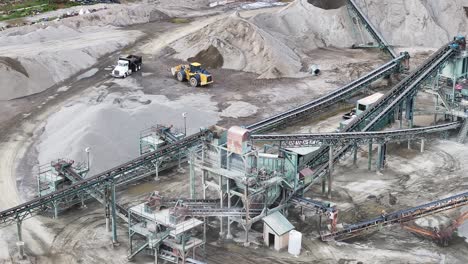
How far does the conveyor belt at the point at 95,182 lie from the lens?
131 feet

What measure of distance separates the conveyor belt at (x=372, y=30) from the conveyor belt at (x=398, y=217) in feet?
140

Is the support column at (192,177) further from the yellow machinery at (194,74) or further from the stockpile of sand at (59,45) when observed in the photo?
the stockpile of sand at (59,45)

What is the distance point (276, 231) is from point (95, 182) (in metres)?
11.4

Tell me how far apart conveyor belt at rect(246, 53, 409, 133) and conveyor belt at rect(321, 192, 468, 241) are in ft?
41.4

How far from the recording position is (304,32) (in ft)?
289

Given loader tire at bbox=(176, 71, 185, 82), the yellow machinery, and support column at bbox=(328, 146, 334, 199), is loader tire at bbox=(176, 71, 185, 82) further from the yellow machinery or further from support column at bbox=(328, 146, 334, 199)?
support column at bbox=(328, 146, 334, 199)

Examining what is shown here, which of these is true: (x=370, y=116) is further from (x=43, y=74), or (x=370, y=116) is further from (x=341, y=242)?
(x=43, y=74)

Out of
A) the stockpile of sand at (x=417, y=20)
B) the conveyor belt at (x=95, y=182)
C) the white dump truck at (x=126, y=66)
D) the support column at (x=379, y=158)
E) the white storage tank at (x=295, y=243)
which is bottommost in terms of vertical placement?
the white storage tank at (x=295, y=243)

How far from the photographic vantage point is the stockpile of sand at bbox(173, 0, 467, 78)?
7806 cm

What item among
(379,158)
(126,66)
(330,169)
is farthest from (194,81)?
(330,169)


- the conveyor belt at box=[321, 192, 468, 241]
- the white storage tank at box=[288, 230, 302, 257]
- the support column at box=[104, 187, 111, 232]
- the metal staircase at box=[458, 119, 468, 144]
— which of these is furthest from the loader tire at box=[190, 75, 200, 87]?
the white storage tank at box=[288, 230, 302, 257]

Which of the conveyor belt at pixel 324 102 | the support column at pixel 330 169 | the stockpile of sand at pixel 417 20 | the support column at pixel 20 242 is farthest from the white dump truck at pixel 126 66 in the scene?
the support column at pixel 20 242

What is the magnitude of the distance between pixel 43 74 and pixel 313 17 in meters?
36.3

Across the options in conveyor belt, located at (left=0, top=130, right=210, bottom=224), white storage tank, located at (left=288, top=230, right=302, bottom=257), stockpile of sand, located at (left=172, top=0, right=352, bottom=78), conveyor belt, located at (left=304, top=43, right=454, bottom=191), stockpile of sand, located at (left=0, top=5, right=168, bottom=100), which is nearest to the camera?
conveyor belt, located at (left=0, top=130, right=210, bottom=224)
